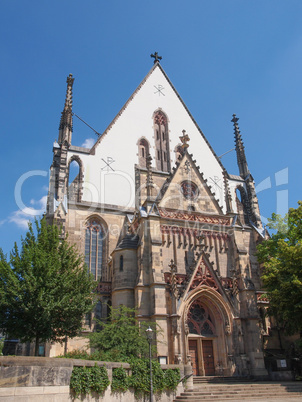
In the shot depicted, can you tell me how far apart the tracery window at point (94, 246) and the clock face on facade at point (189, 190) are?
23.3 ft

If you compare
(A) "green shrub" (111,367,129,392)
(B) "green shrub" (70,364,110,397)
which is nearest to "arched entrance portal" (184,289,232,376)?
(A) "green shrub" (111,367,129,392)

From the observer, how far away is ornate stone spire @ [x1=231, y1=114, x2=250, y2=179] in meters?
36.9

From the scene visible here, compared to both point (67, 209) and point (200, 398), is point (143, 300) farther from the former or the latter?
point (67, 209)

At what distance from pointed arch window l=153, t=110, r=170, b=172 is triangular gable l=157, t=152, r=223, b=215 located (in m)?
3.88

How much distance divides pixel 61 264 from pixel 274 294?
12.3m

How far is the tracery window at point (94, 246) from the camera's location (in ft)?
89.9

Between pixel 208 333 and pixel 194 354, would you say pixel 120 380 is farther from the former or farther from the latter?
pixel 208 333

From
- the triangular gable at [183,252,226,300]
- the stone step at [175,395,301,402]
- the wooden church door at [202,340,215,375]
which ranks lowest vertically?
the stone step at [175,395,301,402]

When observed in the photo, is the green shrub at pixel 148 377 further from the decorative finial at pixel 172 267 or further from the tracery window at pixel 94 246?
the tracery window at pixel 94 246

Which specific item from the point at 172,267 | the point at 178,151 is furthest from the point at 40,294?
the point at 178,151

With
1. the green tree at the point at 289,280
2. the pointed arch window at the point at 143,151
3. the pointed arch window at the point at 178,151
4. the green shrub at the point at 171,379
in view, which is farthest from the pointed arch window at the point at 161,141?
the green shrub at the point at 171,379

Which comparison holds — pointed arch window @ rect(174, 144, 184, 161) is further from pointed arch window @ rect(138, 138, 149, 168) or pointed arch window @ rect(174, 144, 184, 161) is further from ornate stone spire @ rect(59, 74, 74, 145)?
ornate stone spire @ rect(59, 74, 74, 145)

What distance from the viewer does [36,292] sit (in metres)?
17.2

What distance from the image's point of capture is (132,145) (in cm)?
3300
